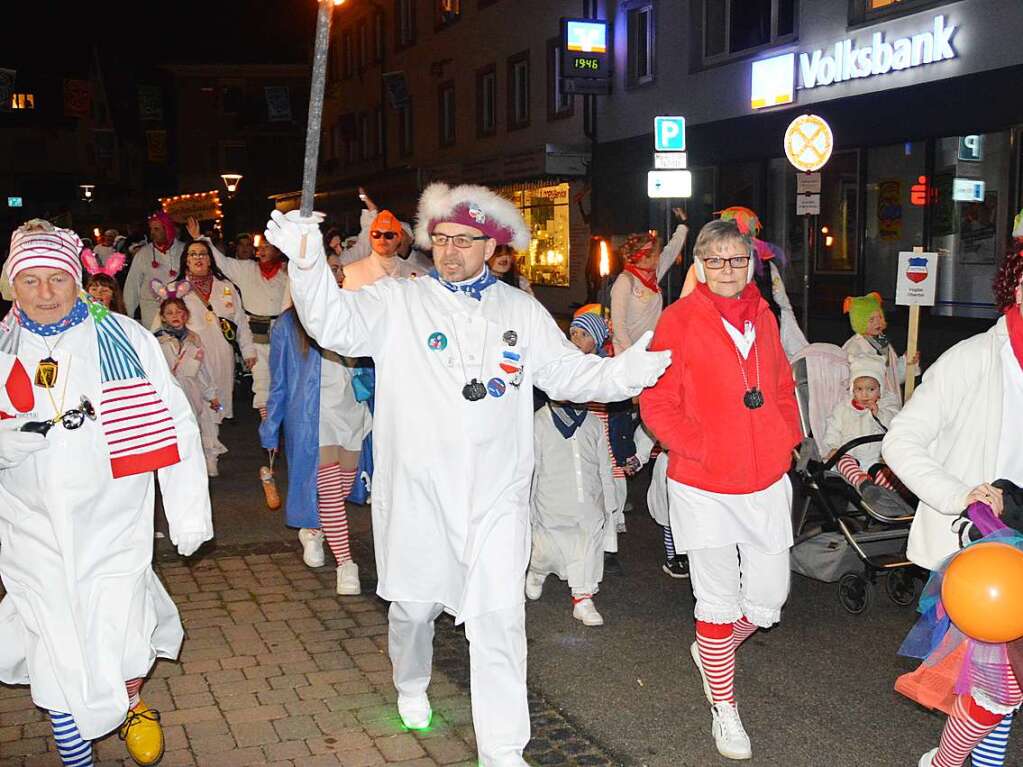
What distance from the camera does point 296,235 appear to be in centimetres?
411

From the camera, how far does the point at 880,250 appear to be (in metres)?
18.5

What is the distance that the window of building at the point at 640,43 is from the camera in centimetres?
2356

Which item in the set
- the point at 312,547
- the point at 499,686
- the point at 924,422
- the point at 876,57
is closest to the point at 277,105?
the point at 876,57

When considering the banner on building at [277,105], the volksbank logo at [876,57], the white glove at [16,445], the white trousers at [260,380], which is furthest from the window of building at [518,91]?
the white glove at [16,445]

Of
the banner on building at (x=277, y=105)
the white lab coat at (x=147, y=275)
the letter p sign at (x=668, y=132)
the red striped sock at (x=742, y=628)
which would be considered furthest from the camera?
the banner on building at (x=277, y=105)

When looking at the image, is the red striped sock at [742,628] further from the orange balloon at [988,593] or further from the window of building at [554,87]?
the window of building at [554,87]

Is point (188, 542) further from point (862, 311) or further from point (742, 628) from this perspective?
point (862, 311)

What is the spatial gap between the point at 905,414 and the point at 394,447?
79.1 inches

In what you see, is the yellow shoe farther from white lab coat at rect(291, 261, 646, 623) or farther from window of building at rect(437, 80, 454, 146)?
window of building at rect(437, 80, 454, 146)

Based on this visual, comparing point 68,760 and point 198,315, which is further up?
point 198,315

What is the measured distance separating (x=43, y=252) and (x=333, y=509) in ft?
11.3

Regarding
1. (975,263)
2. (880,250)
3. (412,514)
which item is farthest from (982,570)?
(880,250)

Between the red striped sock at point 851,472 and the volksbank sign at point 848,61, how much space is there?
11.5 metres

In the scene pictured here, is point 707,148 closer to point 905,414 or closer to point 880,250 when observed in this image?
point 880,250
